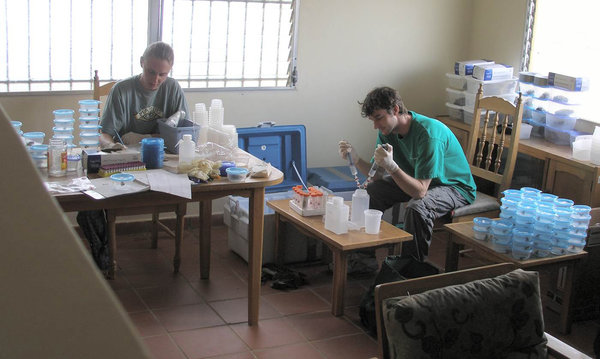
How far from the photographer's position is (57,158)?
294 cm

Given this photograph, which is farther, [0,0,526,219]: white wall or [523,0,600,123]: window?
[0,0,526,219]: white wall

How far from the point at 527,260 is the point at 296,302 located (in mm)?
1213

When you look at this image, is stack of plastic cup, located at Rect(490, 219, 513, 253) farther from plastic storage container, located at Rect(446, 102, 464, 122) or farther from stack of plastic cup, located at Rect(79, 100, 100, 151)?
stack of plastic cup, located at Rect(79, 100, 100, 151)

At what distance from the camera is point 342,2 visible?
4855 mm

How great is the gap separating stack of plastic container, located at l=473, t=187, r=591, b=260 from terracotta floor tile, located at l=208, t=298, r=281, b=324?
1146 mm

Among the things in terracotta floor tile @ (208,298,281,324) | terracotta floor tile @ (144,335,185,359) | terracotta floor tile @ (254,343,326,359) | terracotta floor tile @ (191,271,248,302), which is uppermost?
terracotta floor tile @ (191,271,248,302)

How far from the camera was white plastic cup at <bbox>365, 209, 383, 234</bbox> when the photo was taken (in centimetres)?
353

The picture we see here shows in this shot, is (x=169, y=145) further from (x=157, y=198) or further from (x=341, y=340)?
(x=341, y=340)

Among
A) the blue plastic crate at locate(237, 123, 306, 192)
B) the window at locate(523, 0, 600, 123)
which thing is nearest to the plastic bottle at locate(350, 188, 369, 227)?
the blue plastic crate at locate(237, 123, 306, 192)

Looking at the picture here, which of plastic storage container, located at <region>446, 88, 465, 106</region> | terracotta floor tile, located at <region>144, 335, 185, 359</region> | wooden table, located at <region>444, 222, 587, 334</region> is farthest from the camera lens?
plastic storage container, located at <region>446, 88, 465, 106</region>

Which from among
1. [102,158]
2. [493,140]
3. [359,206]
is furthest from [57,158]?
[493,140]

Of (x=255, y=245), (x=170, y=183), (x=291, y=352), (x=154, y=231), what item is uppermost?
(x=170, y=183)

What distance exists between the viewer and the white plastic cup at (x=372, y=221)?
11.6 ft

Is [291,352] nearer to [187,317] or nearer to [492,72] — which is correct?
[187,317]
